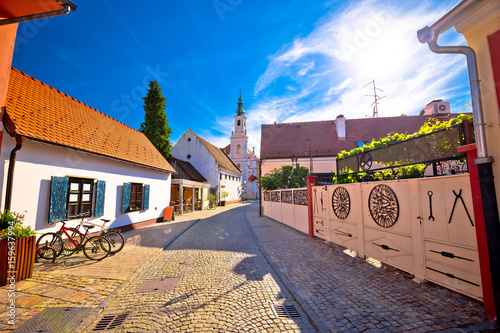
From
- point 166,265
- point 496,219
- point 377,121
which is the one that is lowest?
point 166,265

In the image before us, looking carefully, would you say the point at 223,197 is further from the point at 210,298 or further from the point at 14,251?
the point at 210,298

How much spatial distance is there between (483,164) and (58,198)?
10.2 metres

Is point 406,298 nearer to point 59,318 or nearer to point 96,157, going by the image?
point 59,318

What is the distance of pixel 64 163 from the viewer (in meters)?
7.67

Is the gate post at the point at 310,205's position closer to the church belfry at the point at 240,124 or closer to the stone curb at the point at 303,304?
the stone curb at the point at 303,304

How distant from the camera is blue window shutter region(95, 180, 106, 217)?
8883mm

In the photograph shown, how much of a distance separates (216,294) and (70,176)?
7.02m

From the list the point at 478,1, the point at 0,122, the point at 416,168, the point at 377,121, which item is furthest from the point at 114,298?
the point at 377,121

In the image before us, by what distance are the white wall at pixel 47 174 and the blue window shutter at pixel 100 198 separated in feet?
0.78

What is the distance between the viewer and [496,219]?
9.86 ft

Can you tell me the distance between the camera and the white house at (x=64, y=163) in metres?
6.25

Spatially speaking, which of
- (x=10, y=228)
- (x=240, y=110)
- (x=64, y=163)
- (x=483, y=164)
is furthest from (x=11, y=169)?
(x=240, y=110)

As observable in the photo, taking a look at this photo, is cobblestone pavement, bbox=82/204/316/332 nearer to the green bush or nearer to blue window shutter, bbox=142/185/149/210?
the green bush

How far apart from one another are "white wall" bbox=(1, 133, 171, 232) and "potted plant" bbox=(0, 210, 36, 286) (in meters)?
1.71
